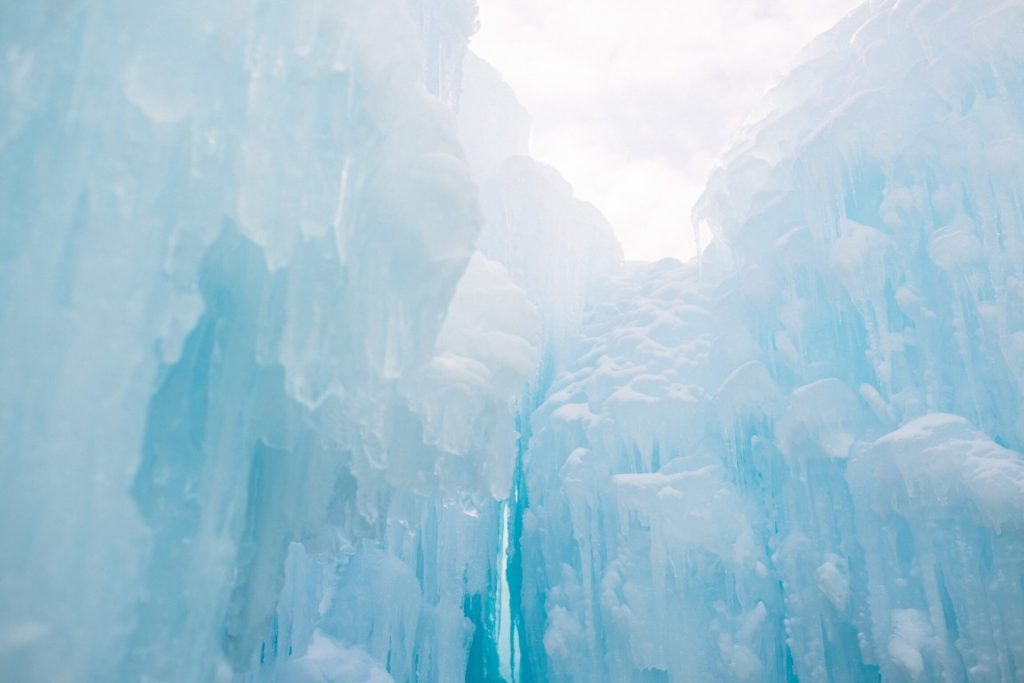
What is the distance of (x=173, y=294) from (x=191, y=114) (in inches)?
34.2

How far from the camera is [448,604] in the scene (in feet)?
30.7

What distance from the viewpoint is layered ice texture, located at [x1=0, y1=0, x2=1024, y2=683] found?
9.44 ft

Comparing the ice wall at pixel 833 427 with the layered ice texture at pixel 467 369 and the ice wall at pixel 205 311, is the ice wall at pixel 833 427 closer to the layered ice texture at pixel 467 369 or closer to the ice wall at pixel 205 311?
the layered ice texture at pixel 467 369

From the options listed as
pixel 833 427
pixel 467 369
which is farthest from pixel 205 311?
pixel 833 427

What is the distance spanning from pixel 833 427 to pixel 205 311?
750 cm

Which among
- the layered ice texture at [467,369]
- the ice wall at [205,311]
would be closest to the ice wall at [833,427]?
the layered ice texture at [467,369]

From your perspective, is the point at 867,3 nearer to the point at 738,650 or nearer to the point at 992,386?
the point at 992,386

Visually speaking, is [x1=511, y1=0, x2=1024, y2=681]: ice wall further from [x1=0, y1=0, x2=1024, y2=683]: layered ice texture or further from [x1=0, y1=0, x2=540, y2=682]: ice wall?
[x1=0, y1=0, x2=540, y2=682]: ice wall

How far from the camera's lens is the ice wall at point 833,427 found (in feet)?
23.3

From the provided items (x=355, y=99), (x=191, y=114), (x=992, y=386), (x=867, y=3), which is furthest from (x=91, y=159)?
(x=867, y=3)

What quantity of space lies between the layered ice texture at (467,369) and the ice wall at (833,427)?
0.04m

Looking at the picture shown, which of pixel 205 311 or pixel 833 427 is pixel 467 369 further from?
pixel 833 427

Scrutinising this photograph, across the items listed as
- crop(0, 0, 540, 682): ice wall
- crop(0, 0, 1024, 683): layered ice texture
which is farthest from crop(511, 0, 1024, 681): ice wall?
crop(0, 0, 540, 682): ice wall

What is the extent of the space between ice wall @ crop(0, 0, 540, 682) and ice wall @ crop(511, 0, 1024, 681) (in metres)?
4.55
